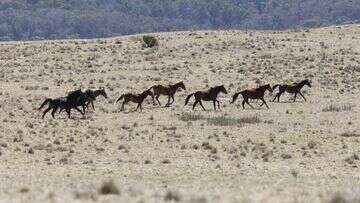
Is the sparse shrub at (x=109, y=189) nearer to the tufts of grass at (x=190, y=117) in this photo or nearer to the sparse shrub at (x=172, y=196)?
the sparse shrub at (x=172, y=196)

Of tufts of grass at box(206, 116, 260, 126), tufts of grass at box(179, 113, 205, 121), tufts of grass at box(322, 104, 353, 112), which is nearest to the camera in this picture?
tufts of grass at box(206, 116, 260, 126)

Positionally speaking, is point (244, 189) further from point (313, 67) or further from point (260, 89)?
point (313, 67)

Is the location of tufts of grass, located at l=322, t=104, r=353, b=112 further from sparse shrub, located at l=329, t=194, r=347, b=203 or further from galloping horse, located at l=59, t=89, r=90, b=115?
sparse shrub, located at l=329, t=194, r=347, b=203

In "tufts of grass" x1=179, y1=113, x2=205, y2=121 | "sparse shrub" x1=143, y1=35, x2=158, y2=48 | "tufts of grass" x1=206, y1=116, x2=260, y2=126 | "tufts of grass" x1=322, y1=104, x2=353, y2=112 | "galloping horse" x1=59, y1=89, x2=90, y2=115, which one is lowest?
"tufts of grass" x1=206, y1=116, x2=260, y2=126

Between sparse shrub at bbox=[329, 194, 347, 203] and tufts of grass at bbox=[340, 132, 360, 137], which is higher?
tufts of grass at bbox=[340, 132, 360, 137]

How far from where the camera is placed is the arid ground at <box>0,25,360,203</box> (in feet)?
64.7

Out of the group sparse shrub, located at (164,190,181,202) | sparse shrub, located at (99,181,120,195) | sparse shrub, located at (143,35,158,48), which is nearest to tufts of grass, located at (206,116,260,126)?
Result: sparse shrub, located at (99,181,120,195)

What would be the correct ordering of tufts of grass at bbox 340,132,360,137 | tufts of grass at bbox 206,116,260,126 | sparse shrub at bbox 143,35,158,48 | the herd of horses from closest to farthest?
tufts of grass at bbox 340,132,360,137, tufts of grass at bbox 206,116,260,126, the herd of horses, sparse shrub at bbox 143,35,158,48

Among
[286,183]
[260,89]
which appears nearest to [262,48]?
[260,89]

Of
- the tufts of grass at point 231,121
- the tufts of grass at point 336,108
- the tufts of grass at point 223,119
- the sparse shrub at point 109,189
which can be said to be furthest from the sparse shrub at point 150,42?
the sparse shrub at point 109,189

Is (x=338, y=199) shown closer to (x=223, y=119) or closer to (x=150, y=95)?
(x=223, y=119)

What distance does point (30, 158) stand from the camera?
28.0 m

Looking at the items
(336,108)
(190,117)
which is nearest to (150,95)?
(190,117)

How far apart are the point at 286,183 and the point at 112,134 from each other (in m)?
12.8
